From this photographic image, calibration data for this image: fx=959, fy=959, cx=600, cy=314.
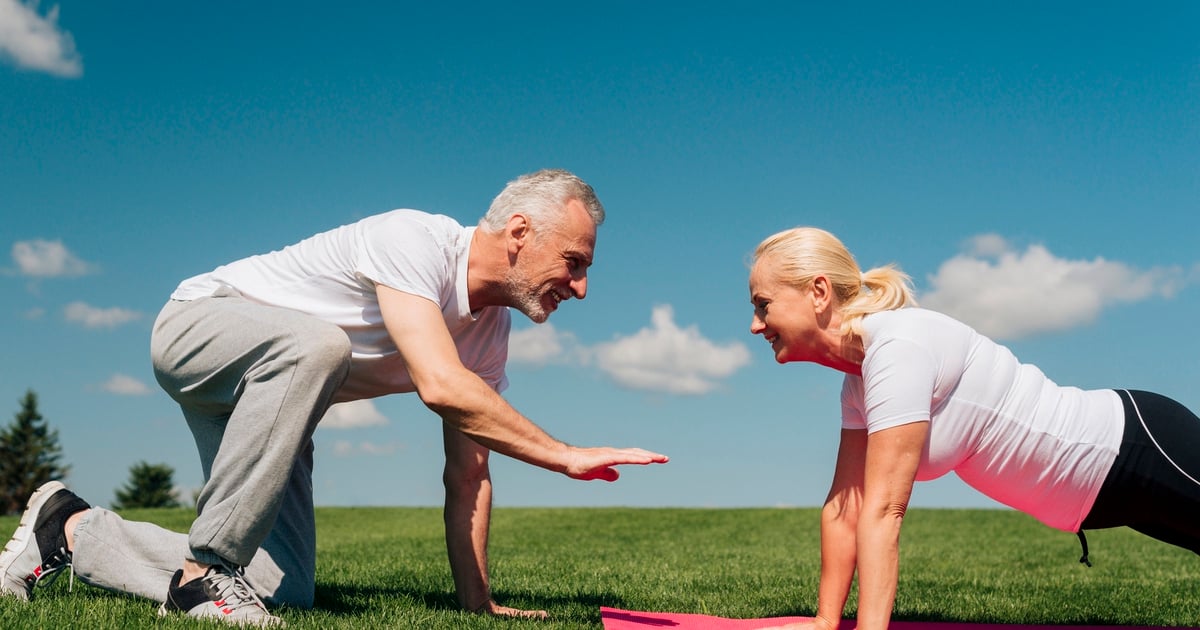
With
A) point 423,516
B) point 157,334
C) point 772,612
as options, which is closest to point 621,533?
point 423,516

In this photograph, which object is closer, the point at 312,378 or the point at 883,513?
the point at 883,513

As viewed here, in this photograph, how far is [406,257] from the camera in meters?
3.79

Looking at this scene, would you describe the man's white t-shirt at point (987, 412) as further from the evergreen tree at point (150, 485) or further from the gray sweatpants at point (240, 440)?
the evergreen tree at point (150, 485)

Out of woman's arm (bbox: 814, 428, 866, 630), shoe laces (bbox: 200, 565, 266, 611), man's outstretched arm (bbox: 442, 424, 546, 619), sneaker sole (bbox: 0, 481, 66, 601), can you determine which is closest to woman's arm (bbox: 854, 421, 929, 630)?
woman's arm (bbox: 814, 428, 866, 630)

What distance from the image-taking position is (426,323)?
3.64 m

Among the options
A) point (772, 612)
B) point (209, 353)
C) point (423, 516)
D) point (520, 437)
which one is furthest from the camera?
point (423, 516)

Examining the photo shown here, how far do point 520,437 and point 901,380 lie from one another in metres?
1.34

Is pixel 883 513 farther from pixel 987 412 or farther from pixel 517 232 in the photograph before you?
pixel 517 232

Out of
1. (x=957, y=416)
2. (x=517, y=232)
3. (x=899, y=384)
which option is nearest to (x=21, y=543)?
(x=517, y=232)

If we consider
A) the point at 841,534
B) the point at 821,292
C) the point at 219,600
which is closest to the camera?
the point at 821,292

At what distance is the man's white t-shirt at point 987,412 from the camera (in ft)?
10.7

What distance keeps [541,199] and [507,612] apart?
187cm

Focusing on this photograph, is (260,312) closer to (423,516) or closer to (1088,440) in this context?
(1088,440)

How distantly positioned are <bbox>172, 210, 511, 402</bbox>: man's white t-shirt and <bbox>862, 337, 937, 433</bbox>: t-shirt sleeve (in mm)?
1705
